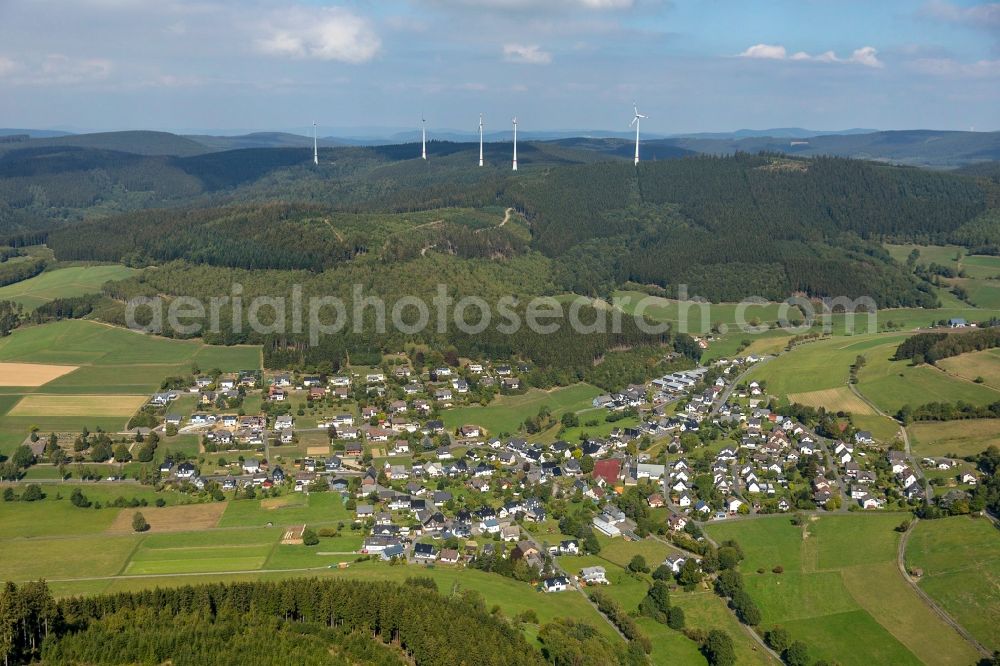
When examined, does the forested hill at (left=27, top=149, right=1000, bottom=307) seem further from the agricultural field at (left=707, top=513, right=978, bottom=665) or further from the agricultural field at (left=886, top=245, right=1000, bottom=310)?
the agricultural field at (left=707, top=513, right=978, bottom=665)

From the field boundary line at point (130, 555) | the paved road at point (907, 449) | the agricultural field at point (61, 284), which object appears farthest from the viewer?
the agricultural field at point (61, 284)

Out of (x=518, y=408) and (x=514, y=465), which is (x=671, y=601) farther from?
(x=518, y=408)

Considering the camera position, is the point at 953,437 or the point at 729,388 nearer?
the point at 953,437

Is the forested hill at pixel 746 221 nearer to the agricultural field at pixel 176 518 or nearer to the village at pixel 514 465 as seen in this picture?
the village at pixel 514 465

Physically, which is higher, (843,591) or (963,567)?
(963,567)

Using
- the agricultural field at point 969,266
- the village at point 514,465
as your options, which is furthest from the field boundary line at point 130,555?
the agricultural field at point 969,266

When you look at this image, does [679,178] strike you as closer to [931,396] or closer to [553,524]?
[931,396]

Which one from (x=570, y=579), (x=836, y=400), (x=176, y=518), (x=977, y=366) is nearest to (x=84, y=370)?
(x=176, y=518)
